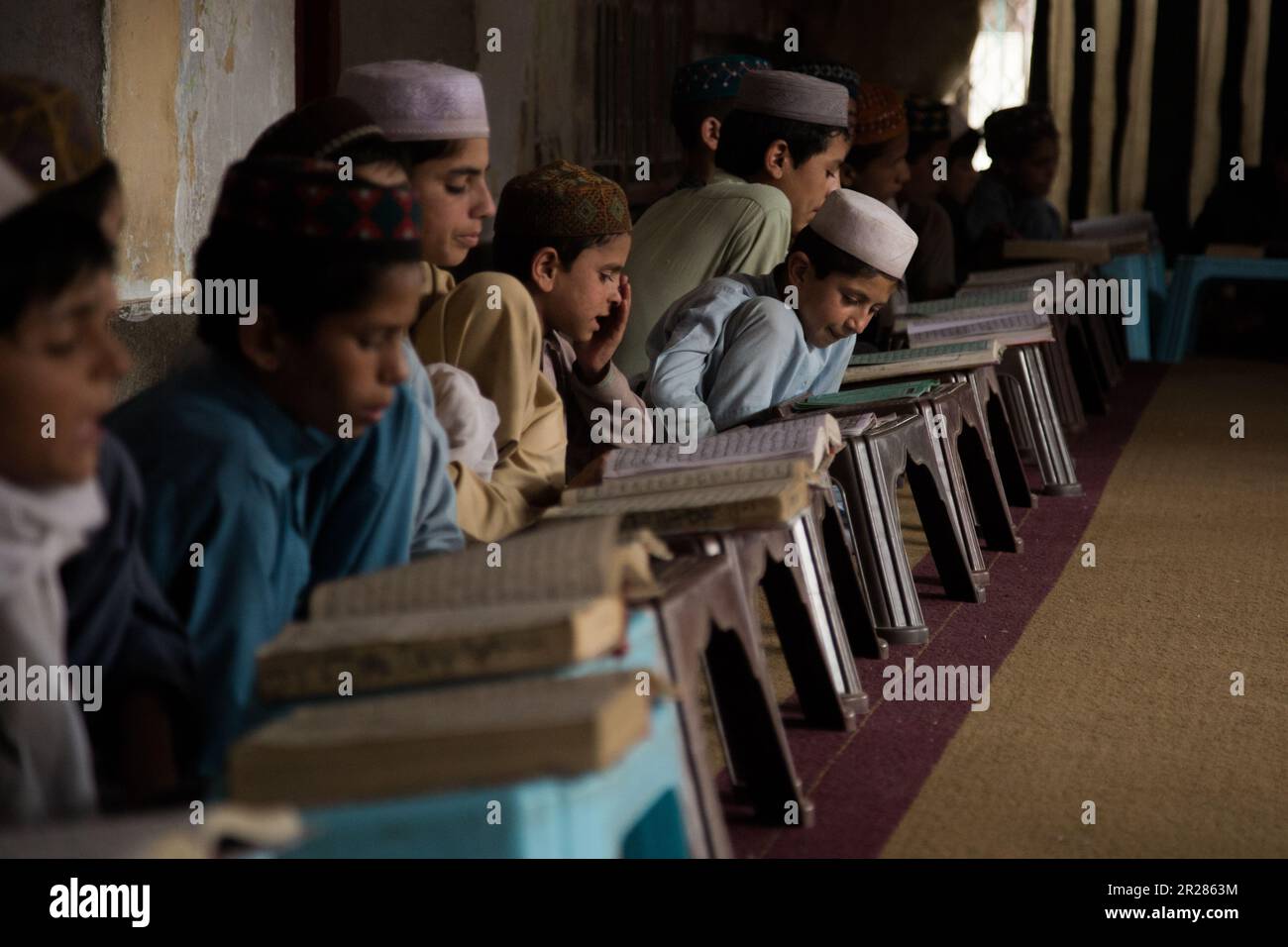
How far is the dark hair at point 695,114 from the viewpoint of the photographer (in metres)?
4.85

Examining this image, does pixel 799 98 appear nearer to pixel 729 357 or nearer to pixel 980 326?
pixel 980 326

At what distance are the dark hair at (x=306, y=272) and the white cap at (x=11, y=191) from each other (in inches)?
16.7

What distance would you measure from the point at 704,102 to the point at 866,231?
1.32m

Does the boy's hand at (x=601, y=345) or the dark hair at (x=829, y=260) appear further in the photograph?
the dark hair at (x=829, y=260)

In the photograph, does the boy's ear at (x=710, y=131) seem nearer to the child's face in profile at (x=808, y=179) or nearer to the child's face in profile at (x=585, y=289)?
the child's face in profile at (x=808, y=179)

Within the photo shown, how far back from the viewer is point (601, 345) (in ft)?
11.2

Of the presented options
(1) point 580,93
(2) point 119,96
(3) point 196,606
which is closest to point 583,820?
(3) point 196,606

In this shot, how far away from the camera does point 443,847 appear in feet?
4.59

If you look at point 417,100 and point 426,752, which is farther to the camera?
point 417,100

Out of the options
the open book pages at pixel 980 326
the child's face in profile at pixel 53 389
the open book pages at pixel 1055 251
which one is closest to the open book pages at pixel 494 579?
the child's face in profile at pixel 53 389

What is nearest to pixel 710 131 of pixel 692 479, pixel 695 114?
pixel 695 114

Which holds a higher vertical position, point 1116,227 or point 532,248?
point 532,248

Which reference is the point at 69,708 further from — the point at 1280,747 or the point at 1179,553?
the point at 1179,553
